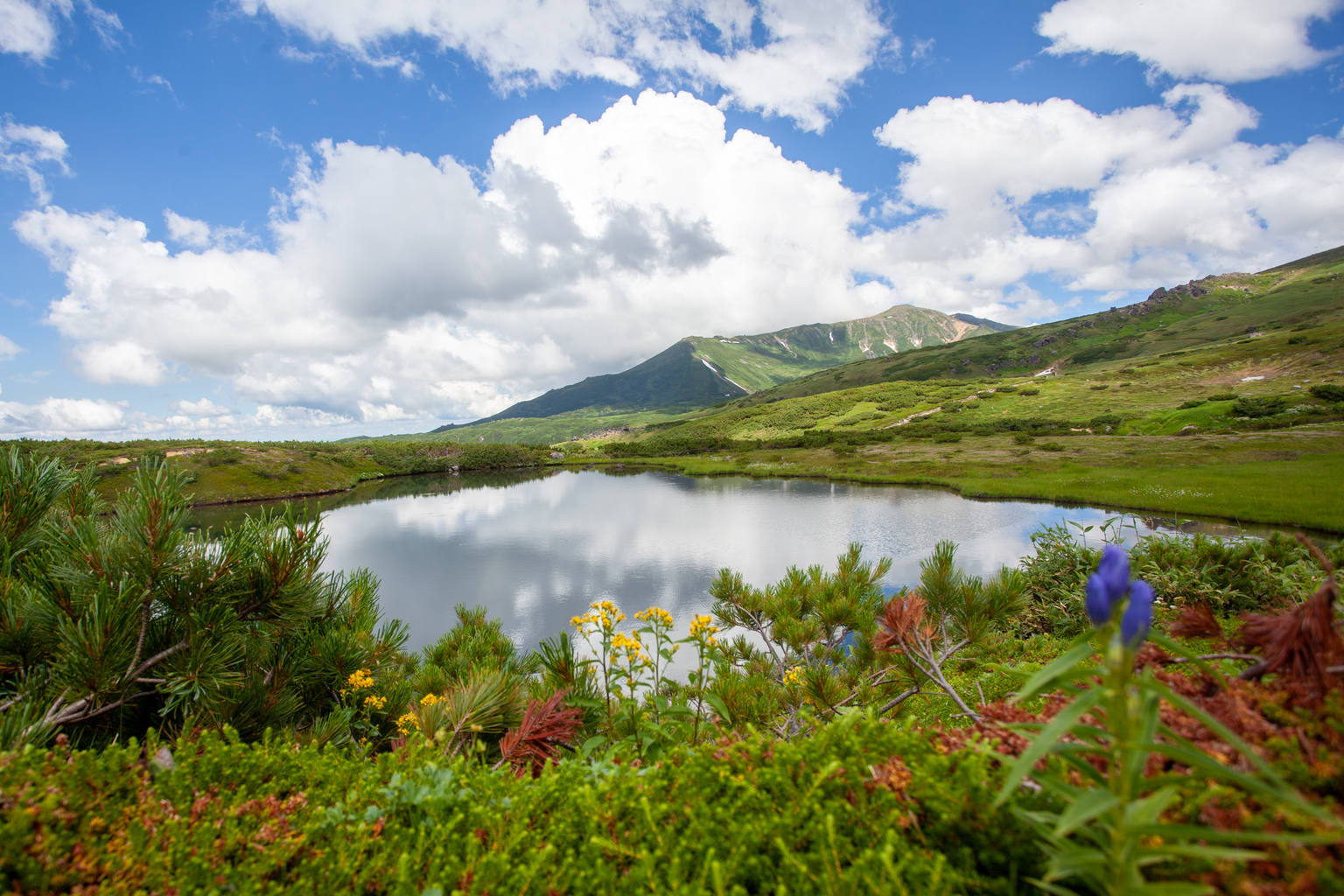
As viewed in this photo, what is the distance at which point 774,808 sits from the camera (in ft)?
4.92

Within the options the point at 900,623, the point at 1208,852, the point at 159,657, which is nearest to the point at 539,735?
the point at 159,657

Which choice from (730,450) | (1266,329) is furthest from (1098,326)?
(730,450)

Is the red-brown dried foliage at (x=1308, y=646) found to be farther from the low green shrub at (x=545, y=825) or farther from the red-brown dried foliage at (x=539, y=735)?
the red-brown dried foliage at (x=539, y=735)

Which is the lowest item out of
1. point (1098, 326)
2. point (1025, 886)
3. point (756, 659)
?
point (756, 659)

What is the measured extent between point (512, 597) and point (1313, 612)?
17095mm

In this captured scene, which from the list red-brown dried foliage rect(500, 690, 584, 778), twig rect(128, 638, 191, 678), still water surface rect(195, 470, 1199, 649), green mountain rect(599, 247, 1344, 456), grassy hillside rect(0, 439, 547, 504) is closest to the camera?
twig rect(128, 638, 191, 678)

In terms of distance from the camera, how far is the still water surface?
51.2ft

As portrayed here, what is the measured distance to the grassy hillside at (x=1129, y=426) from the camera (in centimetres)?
2662

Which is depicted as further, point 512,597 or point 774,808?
point 512,597

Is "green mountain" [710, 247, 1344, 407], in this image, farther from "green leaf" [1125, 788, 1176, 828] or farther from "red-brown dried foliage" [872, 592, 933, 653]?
"green leaf" [1125, 788, 1176, 828]

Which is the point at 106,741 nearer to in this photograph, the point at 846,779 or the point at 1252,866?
the point at 846,779

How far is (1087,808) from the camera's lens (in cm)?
84

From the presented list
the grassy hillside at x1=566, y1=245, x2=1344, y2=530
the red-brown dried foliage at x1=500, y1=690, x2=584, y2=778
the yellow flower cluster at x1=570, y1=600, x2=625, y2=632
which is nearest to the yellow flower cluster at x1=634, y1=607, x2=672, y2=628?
the yellow flower cluster at x1=570, y1=600, x2=625, y2=632

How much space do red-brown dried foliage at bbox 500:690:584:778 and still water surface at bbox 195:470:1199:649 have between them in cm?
876
